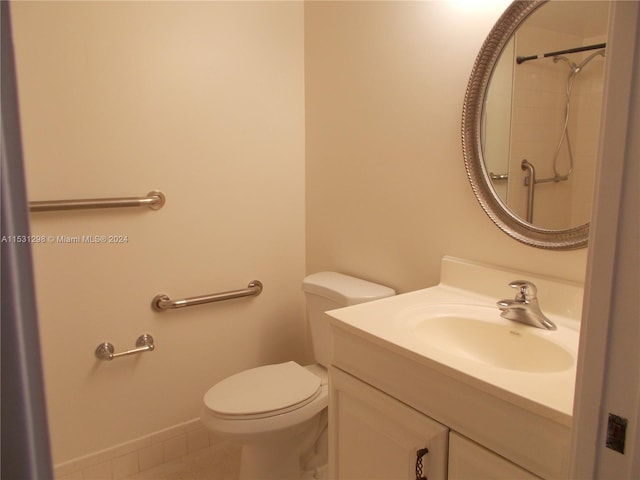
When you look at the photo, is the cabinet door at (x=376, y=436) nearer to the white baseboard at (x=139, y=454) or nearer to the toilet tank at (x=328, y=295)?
the toilet tank at (x=328, y=295)

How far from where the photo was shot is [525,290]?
1229mm

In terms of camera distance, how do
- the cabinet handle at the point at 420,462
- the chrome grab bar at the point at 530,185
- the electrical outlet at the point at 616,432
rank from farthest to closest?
the chrome grab bar at the point at 530,185
the cabinet handle at the point at 420,462
the electrical outlet at the point at 616,432

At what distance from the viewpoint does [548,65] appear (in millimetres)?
1280

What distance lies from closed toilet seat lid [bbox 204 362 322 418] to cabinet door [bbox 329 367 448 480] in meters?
0.29

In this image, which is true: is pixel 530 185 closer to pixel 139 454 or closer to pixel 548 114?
pixel 548 114

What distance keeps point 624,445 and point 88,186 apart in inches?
67.6

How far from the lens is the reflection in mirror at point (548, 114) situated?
1.19 meters

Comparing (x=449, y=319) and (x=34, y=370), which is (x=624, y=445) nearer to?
(x=34, y=370)

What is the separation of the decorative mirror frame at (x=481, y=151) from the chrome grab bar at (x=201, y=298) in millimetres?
1083

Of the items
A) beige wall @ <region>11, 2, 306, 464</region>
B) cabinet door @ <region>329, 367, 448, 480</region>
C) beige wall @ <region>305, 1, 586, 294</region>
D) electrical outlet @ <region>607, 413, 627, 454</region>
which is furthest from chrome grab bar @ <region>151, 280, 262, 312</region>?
electrical outlet @ <region>607, 413, 627, 454</region>

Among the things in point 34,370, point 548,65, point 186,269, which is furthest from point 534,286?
point 186,269

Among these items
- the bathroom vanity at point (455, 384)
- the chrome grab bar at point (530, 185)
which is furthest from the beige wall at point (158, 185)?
the chrome grab bar at point (530, 185)

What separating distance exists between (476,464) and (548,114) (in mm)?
913

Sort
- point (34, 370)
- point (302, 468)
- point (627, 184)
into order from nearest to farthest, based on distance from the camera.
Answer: point (34, 370), point (627, 184), point (302, 468)
